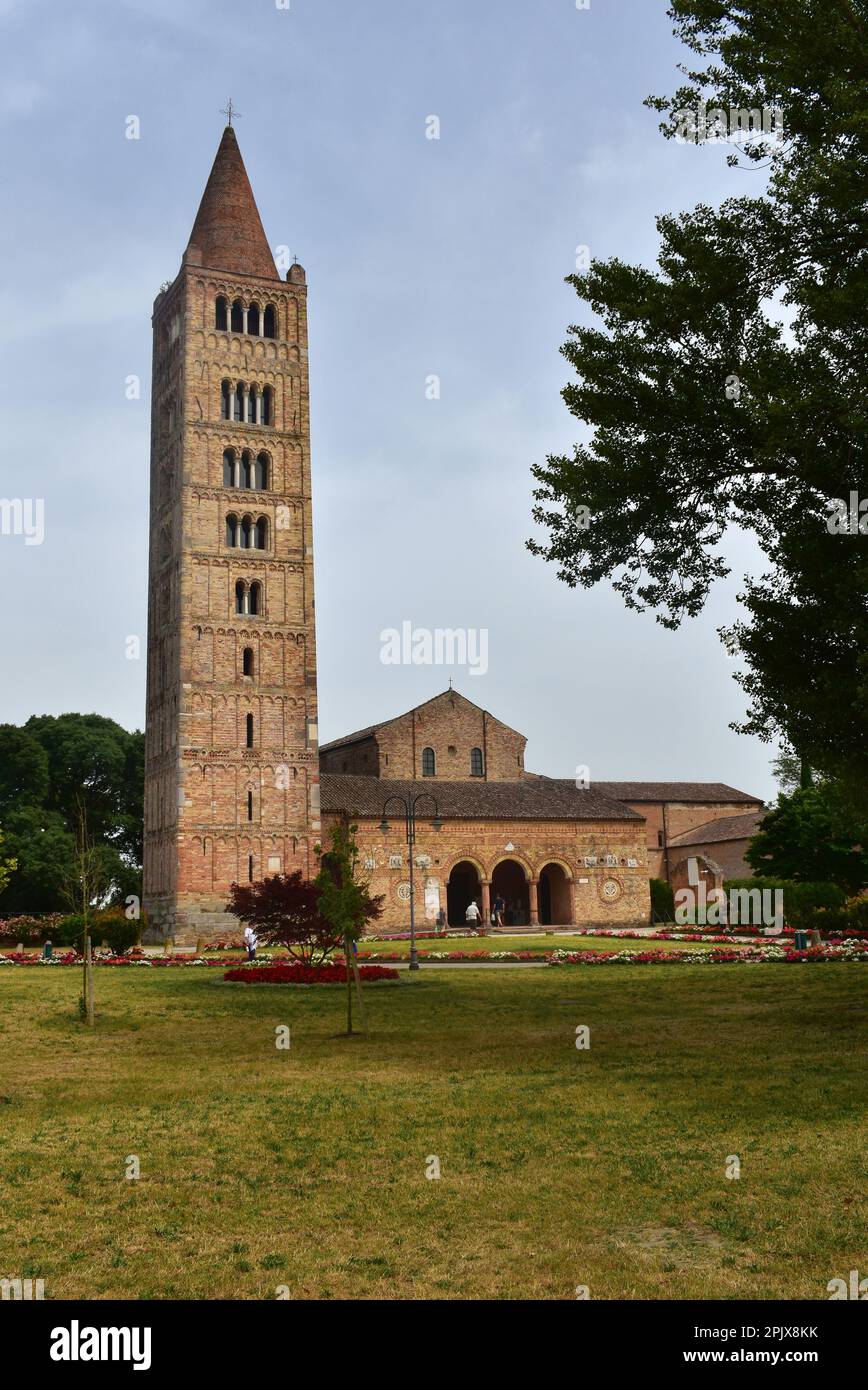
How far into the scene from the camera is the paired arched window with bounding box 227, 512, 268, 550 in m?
55.4

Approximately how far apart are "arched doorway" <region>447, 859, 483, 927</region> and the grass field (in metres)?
41.1

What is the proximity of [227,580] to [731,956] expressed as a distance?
3211 centimetres

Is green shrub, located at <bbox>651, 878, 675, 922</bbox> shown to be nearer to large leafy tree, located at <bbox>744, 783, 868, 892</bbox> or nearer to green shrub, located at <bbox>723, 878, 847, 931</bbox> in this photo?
large leafy tree, located at <bbox>744, 783, 868, 892</bbox>

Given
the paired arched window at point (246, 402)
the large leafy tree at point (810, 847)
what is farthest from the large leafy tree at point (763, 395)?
the paired arched window at point (246, 402)

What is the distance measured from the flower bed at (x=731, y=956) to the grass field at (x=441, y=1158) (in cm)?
1138

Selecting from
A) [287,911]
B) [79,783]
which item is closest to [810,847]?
[287,911]

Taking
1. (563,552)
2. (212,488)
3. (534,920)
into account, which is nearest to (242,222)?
(212,488)

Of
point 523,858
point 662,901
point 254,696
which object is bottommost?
point 662,901

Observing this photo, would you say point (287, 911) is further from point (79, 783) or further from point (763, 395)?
point (79, 783)

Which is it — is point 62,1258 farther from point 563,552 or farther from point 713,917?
point 713,917

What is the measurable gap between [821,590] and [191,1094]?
10.2 meters

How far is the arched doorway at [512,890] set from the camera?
61188mm

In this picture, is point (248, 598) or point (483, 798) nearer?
point (248, 598)

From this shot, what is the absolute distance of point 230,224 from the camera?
58.2m
